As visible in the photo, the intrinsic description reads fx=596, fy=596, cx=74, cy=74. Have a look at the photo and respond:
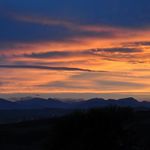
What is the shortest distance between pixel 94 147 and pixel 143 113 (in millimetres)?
64719

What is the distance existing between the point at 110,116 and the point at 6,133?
173 feet

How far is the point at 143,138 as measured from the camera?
77.9 meters

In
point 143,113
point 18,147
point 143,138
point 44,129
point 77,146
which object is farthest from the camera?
point 143,113

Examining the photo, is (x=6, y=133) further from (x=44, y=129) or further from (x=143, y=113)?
(x=143, y=113)

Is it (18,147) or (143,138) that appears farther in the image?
(18,147)

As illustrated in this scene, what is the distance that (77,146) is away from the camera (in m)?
52.3

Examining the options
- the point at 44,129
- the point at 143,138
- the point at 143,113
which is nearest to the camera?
the point at 143,138

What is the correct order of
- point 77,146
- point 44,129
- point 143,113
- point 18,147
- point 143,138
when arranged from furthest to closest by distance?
point 143,113 < point 44,129 < point 18,147 < point 143,138 < point 77,146

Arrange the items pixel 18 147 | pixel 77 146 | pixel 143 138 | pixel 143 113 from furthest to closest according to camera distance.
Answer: pixel 143 113 < pixel 18 147 < pixel 143 138 < pixel 77 146

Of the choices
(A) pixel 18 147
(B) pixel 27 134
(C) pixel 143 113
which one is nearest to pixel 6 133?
(B) pixel 27 134

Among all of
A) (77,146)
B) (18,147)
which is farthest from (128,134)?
(18,147)

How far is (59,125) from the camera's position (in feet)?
180

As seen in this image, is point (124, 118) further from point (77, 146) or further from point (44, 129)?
point (44, 129)

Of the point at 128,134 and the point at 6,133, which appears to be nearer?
the point at 128,134
